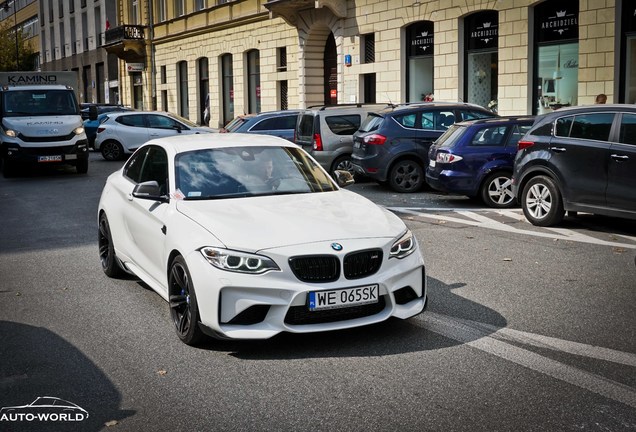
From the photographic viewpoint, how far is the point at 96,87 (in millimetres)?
62656

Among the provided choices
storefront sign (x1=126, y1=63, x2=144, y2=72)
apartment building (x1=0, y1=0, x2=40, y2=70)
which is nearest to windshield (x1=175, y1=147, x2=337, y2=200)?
storefront sign (x1=126, y1=63, x2=144, y2=72)

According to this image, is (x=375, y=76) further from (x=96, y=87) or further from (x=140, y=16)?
(x=96, y=87)

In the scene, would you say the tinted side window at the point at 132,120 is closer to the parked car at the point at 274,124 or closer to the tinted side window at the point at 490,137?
the parked car at the point at 274,124

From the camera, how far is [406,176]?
16.9 m

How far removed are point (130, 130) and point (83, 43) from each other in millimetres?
39027

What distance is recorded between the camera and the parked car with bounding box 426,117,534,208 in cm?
1423

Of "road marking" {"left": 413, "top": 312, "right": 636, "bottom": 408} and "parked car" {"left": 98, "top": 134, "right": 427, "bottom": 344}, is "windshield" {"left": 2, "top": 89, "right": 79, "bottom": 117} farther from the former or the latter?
"road marking" {"left": 413, "top": 312, "right": 636, "bottom": 408}

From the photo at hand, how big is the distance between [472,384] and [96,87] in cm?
6057

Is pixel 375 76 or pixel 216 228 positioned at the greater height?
pixel 375 76

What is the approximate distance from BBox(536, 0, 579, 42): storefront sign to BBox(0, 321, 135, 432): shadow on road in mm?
17768

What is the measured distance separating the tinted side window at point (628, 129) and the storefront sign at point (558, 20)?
11.2m

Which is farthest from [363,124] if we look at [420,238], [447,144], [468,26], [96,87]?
[96,87]

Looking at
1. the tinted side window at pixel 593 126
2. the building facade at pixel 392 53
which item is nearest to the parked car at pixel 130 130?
the building facade at pixel 392 53

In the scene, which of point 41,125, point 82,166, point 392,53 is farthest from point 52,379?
point 392,53
